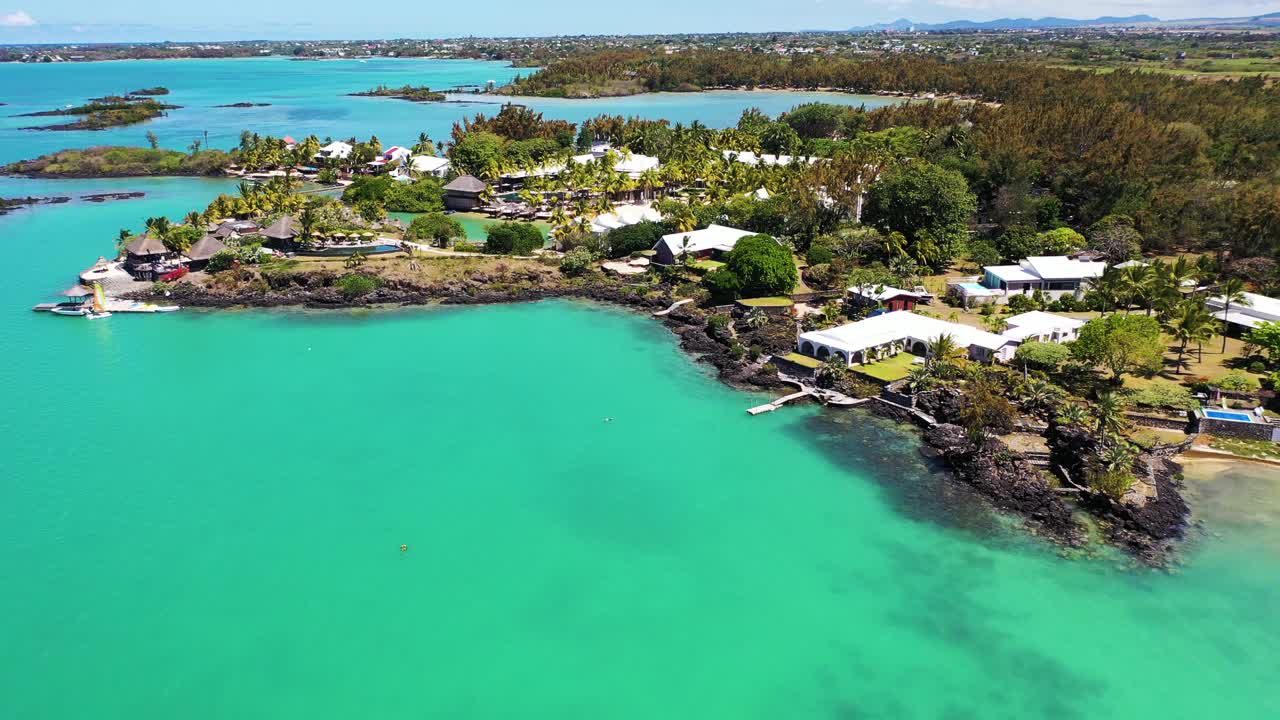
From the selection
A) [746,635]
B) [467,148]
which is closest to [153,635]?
[746,635]

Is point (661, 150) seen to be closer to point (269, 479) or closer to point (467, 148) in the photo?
point (467, 148)

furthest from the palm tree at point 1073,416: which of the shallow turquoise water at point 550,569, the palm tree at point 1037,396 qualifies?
the shallow turquoise water at point 550,569

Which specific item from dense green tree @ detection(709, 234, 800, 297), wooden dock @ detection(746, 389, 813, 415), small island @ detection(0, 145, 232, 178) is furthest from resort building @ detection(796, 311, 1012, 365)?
small island @ detection(0, 145, 232, 178)

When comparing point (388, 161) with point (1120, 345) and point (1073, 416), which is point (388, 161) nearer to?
point (1120, 345)

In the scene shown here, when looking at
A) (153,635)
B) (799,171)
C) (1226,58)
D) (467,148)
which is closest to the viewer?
(153,635)

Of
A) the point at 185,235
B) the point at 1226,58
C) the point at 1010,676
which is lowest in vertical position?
the point at 1010,676
